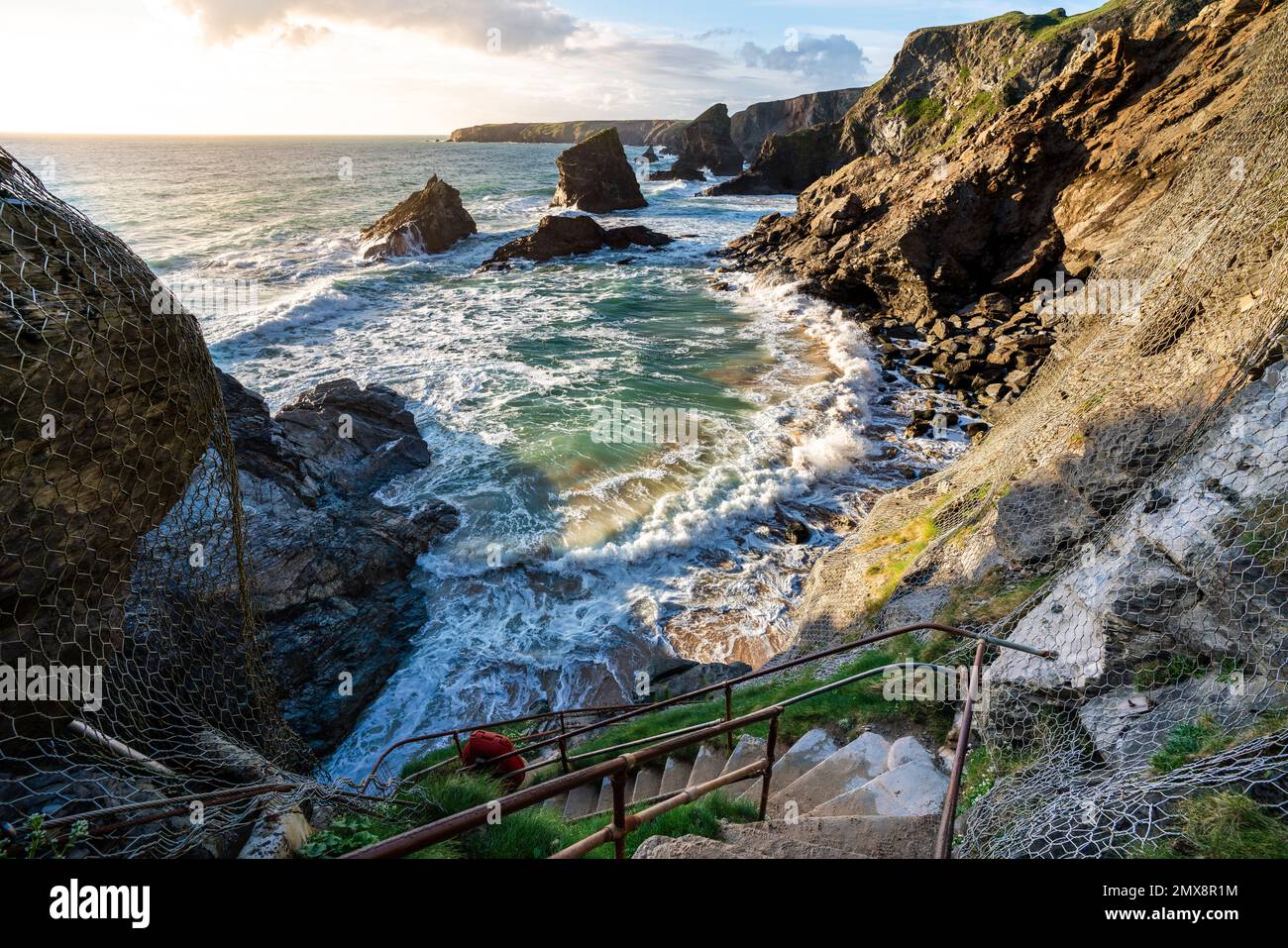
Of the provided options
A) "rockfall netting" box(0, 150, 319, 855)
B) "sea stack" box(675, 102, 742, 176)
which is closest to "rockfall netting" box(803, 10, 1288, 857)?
"rockfall netting" box(0, 150, 319, 855)

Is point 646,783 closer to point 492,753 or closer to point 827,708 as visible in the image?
point 492,753

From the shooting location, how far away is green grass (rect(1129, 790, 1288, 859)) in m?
2.96

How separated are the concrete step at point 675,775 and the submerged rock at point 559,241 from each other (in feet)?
135

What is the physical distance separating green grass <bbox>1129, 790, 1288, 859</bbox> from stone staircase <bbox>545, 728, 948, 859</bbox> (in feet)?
4.70

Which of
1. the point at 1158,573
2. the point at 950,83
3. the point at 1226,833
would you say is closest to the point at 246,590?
the point at 1226,833

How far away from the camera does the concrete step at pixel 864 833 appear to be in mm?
4148

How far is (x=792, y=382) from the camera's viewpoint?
2247 centimetres

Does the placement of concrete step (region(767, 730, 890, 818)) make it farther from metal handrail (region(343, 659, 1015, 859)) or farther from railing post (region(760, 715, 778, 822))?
metal handrail (region(343, 659, 1015, 859))

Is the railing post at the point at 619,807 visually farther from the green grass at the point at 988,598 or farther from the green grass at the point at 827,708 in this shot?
the green grass at the point at 988,598

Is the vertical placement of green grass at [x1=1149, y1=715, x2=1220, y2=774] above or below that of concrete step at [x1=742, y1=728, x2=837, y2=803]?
above

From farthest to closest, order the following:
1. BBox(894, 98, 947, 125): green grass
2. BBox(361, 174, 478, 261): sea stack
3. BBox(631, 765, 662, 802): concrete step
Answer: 1. BBox(894, 98, 947, 125): green grass
2. BBox(361, 174, 478, 261): sea stack
3. BBox(631, 765, 662, 802): concrete step

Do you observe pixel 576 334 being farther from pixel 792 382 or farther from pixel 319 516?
pixel 319 516
